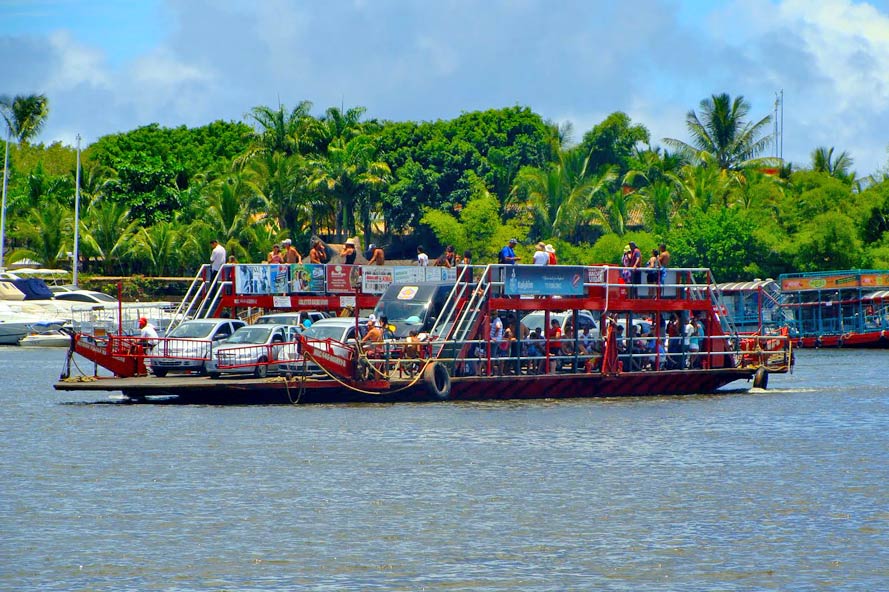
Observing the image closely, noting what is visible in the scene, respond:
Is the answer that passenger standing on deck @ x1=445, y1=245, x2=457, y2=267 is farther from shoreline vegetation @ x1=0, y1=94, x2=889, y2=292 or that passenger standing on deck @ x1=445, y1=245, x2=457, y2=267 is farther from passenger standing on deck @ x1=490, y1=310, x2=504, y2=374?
shoreline vegetation @ x1=0, y1=94, x2=889, y2=292

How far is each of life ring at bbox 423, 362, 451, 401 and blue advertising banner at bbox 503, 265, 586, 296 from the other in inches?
106

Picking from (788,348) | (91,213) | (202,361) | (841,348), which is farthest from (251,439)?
(91,213)

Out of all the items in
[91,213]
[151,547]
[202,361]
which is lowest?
[151,547]

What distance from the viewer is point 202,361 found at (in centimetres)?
3161

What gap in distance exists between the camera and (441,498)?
65.1 ft

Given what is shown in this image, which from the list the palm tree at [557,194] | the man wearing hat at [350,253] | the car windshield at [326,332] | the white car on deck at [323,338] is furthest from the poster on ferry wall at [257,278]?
the palm tree at [557,194]

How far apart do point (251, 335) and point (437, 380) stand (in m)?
4.92

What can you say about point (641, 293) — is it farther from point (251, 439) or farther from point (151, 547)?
point (151, 547)

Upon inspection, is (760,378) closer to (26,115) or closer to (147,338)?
(147,338)

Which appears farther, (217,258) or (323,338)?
(217,258)

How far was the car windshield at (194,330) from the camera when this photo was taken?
3294 cm

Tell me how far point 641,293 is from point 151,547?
20.4 metres

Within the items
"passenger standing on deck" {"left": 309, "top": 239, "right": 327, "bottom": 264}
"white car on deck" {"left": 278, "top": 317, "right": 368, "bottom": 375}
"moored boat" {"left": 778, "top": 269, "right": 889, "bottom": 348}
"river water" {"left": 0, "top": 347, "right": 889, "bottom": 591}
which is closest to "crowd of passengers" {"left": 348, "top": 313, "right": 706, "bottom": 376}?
"white car on deck" {"left": 278, "top": 317, "right": 368, "bottom": 375}

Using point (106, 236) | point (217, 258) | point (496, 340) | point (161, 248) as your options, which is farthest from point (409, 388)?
point (106, 236)
